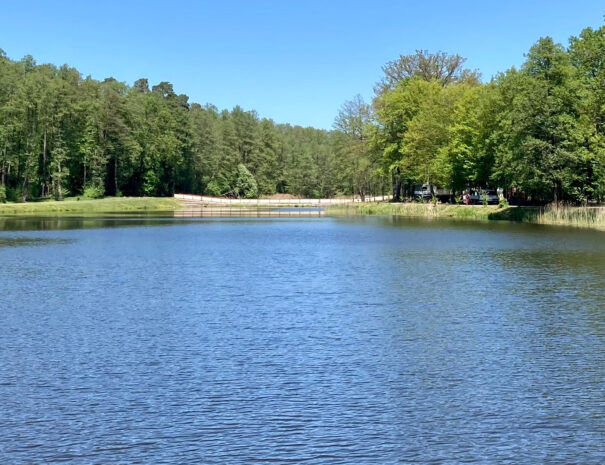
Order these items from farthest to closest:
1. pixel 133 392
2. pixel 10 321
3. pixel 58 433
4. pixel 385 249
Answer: pixel 385 249 < pixel 10 321 < pixel 133 392 < pixel 58 433

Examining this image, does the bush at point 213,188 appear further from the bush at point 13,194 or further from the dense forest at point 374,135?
the bush at point 13,194

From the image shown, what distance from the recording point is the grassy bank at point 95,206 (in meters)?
109

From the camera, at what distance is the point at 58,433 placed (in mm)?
12836

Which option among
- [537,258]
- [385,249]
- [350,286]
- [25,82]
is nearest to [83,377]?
[350,286]

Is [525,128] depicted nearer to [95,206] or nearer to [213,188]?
[95,206]

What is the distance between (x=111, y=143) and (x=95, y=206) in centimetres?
2053

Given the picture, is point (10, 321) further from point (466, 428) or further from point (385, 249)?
point (385, 249)

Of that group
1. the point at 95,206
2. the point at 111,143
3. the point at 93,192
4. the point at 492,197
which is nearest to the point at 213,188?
the point at 111,143

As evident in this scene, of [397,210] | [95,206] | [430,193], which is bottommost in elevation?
[397,210]

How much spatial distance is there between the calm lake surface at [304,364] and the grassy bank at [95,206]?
75177 mm

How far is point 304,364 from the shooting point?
17625 millimetres

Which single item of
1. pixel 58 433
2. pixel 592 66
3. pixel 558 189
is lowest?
pixel 58 433

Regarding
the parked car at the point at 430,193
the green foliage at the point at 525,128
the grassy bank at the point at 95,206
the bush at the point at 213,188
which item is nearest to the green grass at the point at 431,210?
the green foliage at the point at 525,128

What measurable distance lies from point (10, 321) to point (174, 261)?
64.2 feet
